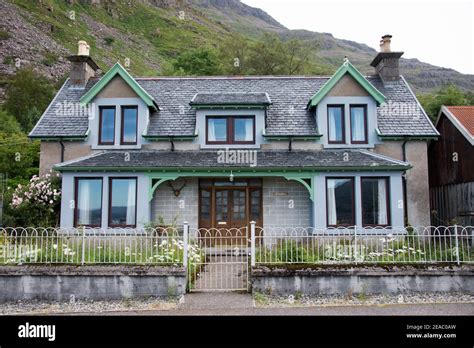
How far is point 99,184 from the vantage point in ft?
52.9

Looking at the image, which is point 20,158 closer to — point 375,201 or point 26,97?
point 375,201

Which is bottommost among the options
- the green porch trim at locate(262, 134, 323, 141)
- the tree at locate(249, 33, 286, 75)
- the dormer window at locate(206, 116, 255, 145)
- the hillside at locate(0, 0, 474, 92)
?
the green porch trim at locate(262, 134, 323, 141)

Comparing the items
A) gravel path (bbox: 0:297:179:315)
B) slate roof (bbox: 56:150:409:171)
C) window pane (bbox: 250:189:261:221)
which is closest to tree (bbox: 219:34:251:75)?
slate roof (bbox: 56:150:409:171)

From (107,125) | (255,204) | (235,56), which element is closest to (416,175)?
(255,204)

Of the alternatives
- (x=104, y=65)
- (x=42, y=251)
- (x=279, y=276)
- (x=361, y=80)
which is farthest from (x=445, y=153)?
(x=104, y=65)

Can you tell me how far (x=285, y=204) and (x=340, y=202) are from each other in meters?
2.32

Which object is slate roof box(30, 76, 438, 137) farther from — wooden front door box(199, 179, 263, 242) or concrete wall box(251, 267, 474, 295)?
concrete wall box(251, 267, 474, 295)

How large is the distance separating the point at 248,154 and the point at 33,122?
29.6m

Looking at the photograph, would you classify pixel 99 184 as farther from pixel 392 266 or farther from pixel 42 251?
pixel 392 266

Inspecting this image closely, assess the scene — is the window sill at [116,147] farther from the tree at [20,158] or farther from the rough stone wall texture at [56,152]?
the tree at [20,158]

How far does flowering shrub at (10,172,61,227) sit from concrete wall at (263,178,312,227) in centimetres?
859

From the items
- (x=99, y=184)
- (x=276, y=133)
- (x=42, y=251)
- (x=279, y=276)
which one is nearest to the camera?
(x=279, y=276)

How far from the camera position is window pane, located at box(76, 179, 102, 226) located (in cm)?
1592

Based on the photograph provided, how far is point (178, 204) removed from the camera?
17.0m
